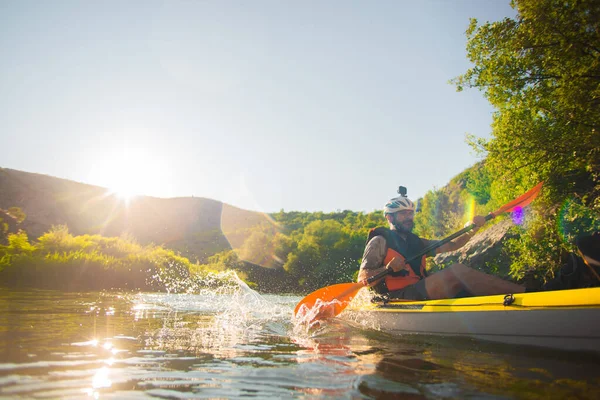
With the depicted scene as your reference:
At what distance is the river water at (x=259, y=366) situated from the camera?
2150 millimetres

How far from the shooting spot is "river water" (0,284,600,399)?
2150 millimetres

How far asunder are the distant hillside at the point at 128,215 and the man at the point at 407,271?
129 feet

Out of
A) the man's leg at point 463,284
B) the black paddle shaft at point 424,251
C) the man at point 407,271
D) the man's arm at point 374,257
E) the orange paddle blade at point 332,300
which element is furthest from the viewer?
the orange paddle blade at point 332,300

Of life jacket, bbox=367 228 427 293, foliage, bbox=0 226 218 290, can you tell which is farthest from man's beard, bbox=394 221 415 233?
foliage, bbox=0 226 218 290

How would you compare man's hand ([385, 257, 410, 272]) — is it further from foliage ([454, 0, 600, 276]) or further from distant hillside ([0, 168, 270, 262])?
distant hillside ([0, 168, 270, 262])

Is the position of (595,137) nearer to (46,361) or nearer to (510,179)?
(510,179)

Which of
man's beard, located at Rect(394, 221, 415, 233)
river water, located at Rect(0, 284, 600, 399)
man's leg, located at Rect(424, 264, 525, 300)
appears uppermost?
man's beard, located at Rect(394, 221, 415, 233)

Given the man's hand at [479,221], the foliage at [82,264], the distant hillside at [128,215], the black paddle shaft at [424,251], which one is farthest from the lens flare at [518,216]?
the distant hillside at [128,215]

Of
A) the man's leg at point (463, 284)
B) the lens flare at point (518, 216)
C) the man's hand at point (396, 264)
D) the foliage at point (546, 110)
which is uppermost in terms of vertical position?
the foliage at point (546, 110)

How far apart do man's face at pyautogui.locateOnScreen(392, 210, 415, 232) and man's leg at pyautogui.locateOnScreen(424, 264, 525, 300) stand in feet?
3.06

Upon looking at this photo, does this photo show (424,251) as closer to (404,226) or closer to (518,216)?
(404,226)

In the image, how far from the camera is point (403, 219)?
5.99 metres

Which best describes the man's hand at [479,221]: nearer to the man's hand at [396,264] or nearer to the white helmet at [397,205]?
the white helmet at [397,205]

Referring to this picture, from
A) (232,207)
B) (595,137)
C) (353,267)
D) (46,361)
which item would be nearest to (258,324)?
(46,361)
